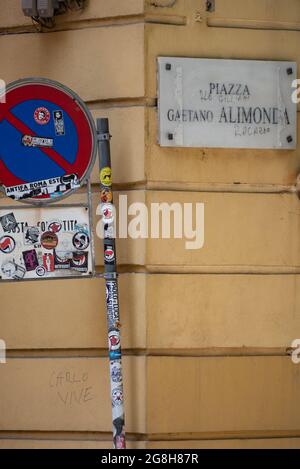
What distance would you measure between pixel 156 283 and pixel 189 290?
0.22 metres

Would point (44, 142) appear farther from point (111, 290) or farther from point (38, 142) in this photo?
point (111, 290)

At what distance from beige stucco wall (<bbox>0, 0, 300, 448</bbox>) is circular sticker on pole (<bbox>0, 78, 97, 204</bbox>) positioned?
1.23 feet

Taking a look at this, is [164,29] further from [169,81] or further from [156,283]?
[156,283]

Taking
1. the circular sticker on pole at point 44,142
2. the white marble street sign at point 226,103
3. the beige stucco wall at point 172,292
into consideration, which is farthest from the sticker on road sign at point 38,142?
the white marble street sign at point 226,103

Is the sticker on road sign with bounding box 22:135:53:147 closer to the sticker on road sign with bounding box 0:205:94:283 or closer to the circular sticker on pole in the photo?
the circular sticker on pole

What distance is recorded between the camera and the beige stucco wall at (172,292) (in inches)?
174

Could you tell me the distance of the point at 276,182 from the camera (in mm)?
4531

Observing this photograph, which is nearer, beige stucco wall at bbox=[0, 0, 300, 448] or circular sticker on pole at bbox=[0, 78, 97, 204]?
circular sticker on pole at bbox=[0, 78, 97, 204]

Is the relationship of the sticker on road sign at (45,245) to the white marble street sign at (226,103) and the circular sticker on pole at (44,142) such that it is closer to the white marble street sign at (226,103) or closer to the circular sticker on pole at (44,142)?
the circular sticker on pole at (44,142)

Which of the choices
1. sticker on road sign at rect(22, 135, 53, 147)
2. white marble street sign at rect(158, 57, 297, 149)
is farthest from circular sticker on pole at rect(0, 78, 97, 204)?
white marble street sign at rect(158, 57, 297, 149)

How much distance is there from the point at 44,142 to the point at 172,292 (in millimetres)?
1235

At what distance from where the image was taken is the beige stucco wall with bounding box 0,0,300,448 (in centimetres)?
441
